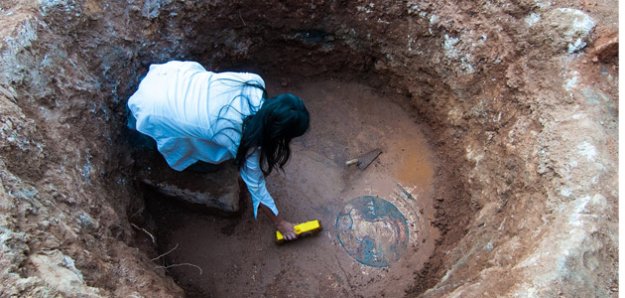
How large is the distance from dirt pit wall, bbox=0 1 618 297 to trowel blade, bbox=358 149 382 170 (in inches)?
16.9

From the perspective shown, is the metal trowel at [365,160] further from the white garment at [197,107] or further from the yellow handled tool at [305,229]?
the white garment at [197,107]

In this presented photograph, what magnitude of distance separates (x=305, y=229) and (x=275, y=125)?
Answer: 1.20 meters

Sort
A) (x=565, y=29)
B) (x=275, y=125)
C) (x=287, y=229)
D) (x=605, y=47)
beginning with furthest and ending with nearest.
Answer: (x=287, y=229)
(x=565, y=29)
(x=605, y=47)
(x=275, y=125)

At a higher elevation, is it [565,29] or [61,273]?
[61,273]

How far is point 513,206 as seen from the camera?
2.45m

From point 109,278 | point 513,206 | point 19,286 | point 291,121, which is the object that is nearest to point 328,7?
point 291,121

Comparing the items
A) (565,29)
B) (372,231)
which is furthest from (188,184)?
(565,29)

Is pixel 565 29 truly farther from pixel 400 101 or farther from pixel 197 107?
pixel 197 107

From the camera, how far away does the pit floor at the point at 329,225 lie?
289cm

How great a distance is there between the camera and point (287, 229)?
291 centimetres

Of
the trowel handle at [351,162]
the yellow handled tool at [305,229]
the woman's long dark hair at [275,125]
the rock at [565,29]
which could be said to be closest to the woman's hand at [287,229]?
the yellow handled tool at [305,229]

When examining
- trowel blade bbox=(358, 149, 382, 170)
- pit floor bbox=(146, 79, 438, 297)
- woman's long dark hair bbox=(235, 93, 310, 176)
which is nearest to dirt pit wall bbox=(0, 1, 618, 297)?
pit floor bbox=(146, 79, 438, 297)

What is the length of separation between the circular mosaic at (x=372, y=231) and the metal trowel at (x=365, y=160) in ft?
0.83

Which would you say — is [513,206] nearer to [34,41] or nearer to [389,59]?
[389,59]
